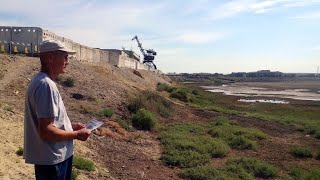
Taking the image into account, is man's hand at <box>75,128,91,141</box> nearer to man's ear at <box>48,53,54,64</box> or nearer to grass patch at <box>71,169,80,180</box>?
man's ear at <box>48,53,54,64</box>

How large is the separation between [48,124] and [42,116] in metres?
0.09

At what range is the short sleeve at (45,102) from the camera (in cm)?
335

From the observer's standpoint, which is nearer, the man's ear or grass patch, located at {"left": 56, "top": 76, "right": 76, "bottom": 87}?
the man's ear

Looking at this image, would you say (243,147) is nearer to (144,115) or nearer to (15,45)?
(144,115)

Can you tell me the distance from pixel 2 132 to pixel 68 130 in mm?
5934

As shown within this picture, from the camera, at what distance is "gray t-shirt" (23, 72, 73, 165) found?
3361 mm

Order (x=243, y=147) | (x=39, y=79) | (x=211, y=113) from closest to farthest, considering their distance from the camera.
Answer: (x=39, y=79) < (x=243, y=147) < (x=211, y=113)

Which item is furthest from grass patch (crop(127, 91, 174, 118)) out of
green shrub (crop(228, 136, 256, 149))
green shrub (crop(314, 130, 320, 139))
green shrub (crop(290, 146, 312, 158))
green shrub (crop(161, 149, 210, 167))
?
green shrub (crop(314, 130, 320, 139))

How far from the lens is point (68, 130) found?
3633mm

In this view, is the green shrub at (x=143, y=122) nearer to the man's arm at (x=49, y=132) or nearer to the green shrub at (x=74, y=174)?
the green shrub at (x=74, y=174)

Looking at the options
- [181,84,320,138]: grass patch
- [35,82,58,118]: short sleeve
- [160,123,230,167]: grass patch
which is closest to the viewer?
[35,82,58,118]: short sleeve

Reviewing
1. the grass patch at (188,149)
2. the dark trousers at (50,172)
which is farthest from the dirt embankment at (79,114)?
the dark trousers at (50,172)

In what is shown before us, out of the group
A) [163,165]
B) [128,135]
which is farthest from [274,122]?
[163,165]

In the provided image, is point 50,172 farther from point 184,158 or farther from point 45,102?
point 184,158
